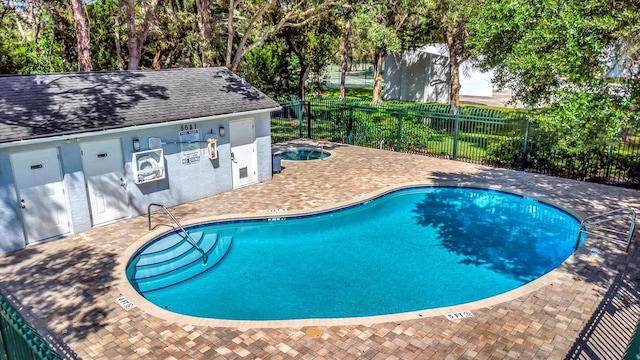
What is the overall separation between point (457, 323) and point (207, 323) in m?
4.33

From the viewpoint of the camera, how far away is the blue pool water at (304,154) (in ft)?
68.4

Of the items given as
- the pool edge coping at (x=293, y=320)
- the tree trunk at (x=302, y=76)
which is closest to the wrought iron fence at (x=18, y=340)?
the pool edge coping at (x=293, y=320)

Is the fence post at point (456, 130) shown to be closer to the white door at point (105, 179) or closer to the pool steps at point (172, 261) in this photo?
the pool steps at point (172, 261)

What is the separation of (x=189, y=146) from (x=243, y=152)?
236cm

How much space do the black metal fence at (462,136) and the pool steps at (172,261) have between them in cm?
1090

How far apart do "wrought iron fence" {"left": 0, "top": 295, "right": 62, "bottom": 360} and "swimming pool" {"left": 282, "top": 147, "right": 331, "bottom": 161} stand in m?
16.0

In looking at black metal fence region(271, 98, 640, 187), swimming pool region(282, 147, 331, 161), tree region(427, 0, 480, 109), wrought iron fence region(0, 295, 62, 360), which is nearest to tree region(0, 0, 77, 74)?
black metal fence region(271, 98, 640, 187)

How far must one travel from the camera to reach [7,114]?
1085cm

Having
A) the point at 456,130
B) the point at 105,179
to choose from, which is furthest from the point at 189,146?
the point at 456,130

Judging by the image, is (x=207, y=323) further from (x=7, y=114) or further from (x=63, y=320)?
(x=7, y=114)

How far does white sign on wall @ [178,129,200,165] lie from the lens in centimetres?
1377

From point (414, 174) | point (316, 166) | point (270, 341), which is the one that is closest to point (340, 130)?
point (316, 166)

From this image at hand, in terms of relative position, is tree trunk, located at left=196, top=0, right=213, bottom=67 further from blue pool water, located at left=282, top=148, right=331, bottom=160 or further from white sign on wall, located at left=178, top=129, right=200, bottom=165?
white sign on wall, located at left=178, top=129, right=200, bottom=165

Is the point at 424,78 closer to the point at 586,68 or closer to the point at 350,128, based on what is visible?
the point at 350,128
